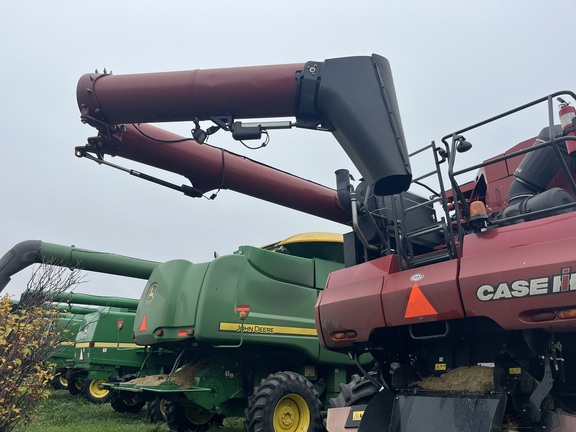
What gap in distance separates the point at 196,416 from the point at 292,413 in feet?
8.10

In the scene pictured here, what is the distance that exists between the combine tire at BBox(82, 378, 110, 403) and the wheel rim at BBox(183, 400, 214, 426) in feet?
21.0

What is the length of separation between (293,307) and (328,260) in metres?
1.12

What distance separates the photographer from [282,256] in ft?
27.3

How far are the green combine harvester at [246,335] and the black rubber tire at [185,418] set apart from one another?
0.8 inches

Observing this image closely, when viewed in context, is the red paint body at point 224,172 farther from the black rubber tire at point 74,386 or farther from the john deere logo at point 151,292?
the black rubber tire at point 74,386

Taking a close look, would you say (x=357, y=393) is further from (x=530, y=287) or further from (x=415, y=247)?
(x=530, y=287)

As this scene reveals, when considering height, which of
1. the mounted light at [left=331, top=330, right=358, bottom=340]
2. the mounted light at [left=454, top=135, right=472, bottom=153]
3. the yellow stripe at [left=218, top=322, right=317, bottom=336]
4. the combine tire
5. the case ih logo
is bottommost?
the combine tire

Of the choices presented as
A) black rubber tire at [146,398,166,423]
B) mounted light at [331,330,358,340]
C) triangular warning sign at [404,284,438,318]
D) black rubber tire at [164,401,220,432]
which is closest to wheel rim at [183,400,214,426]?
black rubber tire at [164,401,220,432]

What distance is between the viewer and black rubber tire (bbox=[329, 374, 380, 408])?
487 centimetres

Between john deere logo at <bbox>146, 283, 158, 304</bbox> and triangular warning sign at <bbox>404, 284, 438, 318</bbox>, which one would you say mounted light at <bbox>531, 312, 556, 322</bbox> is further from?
john deere logo at <bbox>146, 283, 158, 304</bbox>

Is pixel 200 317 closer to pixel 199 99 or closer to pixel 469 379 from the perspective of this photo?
pixel 199 99

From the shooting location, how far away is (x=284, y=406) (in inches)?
288

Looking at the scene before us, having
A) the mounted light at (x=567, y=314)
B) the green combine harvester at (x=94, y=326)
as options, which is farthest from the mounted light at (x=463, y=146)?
the green combine harvester at (x=94, y=326)

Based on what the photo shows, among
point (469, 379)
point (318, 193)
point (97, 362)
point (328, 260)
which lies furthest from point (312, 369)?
point (97, 362)
